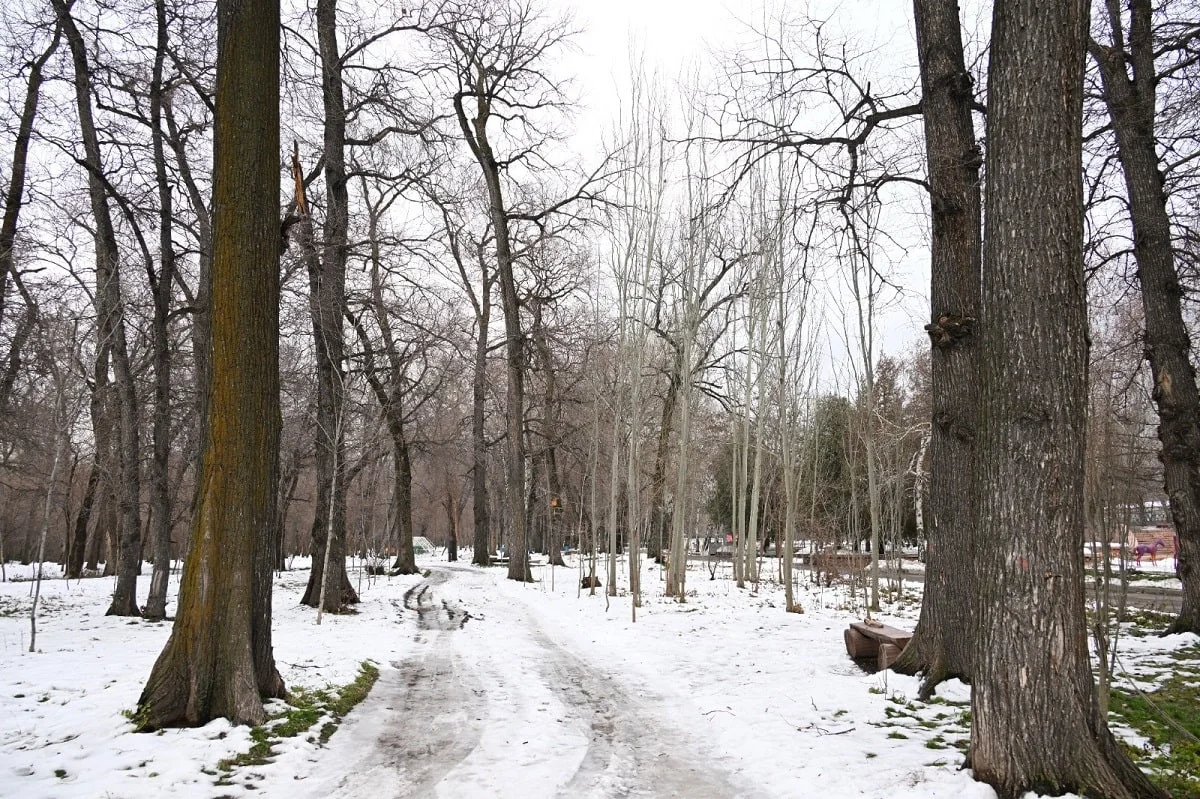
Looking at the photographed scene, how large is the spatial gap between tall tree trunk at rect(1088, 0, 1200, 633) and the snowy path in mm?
7346

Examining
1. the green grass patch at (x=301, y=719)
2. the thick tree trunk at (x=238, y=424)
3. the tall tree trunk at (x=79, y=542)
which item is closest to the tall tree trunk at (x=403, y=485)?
the tall tree trunk at (x=79, y=542)

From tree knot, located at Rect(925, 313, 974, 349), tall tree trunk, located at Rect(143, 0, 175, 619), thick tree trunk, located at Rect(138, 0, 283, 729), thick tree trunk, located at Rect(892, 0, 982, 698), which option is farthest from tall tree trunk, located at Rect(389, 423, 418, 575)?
tree knot, located at Rect(925, 313, 974, 349)

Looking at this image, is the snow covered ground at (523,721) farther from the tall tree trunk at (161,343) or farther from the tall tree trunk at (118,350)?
the tall tree trunk at (118,350)

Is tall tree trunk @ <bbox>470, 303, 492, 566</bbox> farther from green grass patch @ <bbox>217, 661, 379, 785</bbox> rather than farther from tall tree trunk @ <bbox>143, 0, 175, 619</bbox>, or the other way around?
green grass patch @ <bbox>217, 661, 379, 785</bbox>

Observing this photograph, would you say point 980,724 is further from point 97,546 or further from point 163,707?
point 97,546

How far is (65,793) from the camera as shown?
3.90m

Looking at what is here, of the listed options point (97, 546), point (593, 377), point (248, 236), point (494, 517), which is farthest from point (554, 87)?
point (494, 517)

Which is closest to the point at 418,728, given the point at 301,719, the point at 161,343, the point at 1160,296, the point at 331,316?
the point at 301,719

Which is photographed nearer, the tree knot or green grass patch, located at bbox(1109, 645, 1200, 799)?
green grass patch, located at bbox(1109, 645, 1200, 799)

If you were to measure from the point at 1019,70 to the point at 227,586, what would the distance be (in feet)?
21.6

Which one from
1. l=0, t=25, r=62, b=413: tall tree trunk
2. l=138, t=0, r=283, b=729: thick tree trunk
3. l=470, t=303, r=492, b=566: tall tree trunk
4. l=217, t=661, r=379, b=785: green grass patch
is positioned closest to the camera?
l=217, t=661, r=379, b=785: green grass patch

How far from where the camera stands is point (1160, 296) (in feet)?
30.5

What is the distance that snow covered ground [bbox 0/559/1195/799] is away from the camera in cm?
434

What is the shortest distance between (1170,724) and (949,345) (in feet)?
10.8
